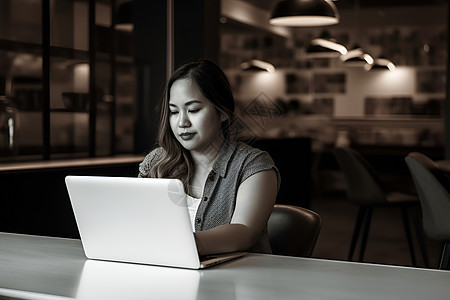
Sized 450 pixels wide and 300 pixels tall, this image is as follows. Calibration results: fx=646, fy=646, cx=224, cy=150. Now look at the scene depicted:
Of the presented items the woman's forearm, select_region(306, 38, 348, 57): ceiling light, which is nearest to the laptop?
the woman's forearm

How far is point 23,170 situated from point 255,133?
1.96m

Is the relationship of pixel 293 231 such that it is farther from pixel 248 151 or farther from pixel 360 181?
pixel 360 181

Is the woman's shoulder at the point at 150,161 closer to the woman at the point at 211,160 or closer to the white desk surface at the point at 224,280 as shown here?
the woman at the point at 211,160

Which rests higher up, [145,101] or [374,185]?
[145,101]

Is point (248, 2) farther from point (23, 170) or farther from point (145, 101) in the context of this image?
point (23, 170)

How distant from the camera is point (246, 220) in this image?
1737 mm

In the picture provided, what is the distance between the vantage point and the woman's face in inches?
74.2

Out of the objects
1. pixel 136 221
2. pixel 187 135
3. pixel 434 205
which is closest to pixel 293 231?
pixel 187 135

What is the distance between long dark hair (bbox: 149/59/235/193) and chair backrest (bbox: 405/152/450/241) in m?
1.75

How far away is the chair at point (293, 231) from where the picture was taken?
1982mm

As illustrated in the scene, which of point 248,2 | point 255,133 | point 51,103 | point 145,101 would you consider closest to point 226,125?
point 255,133

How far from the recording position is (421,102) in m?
10.7

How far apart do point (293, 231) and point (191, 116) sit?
0.49m

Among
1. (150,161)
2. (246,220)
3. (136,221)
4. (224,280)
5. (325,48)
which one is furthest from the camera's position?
(325,48)
